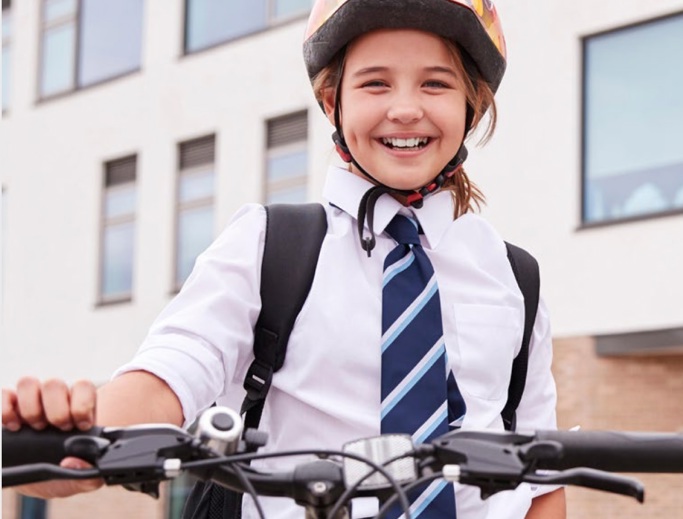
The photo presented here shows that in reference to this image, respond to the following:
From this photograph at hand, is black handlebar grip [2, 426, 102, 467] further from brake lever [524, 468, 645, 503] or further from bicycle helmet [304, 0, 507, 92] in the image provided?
bicycle helmet [304, 0, 507, 92]

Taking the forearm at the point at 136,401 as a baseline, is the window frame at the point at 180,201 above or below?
above

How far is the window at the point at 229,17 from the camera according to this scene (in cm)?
1889

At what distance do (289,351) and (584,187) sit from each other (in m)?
13.0

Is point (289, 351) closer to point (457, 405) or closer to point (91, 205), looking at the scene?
point (457, 405)

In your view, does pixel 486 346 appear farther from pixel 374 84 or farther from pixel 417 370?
pixel 374 84

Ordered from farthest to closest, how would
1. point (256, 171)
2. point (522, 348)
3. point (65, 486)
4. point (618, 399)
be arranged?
point (256, 171), point (618, 399), point (522, 348), point (65, 486)

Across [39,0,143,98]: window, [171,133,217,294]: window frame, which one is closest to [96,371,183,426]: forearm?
[171,133,217,294]: window frame

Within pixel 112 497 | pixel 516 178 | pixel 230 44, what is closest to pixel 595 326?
pixel 516 178

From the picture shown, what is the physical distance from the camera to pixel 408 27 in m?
2.77

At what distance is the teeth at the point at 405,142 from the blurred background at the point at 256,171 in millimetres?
10002

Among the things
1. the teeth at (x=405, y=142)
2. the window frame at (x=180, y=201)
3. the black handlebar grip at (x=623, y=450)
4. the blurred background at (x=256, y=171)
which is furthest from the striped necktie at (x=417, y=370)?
the window frame at (x=180, y=201)

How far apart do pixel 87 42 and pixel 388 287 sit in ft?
65.7

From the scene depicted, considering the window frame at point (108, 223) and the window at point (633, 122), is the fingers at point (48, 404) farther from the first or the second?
the window frame at point (108, 223)

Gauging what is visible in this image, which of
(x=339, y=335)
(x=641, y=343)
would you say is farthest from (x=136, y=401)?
(x=641, y=343)
